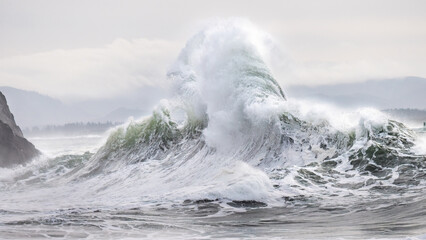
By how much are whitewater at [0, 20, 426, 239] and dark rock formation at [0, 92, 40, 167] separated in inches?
70.7

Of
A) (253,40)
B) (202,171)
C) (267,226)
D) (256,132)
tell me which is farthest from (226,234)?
(253,40)

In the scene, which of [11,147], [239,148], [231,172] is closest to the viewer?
[231,172]

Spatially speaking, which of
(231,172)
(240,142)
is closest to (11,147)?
(240,142)

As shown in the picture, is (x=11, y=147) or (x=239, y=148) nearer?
(x=239, y=148)

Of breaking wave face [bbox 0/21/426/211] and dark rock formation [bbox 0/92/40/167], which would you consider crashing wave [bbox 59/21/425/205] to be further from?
dark rock formation [bbox 0/92/40/167]

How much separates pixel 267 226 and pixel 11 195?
1313 cm

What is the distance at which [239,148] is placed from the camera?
21.5 metres

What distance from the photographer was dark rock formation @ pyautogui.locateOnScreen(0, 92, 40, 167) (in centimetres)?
3155

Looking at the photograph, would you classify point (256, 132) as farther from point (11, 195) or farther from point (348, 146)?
point (11, 195)

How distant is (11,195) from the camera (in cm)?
2220

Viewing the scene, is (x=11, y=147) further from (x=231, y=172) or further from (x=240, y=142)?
(x=231, y=172)

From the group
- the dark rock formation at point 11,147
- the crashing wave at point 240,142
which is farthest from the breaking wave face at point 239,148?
the dark rock formation at point 11,147

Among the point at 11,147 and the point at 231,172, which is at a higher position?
the point at 11,147

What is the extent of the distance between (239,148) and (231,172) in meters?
3.33
